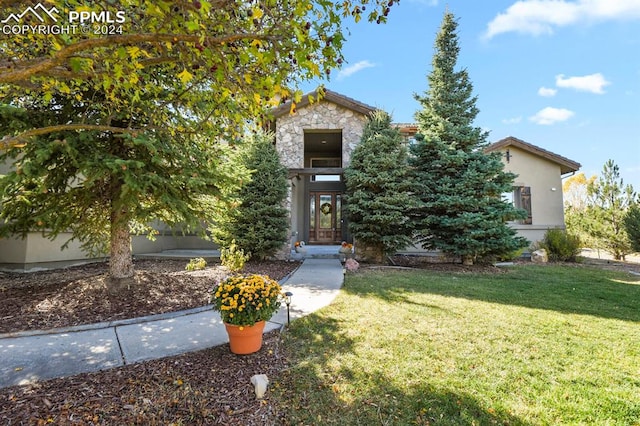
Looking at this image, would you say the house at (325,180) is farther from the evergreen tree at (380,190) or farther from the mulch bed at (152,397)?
the mulch bed at (152,397)

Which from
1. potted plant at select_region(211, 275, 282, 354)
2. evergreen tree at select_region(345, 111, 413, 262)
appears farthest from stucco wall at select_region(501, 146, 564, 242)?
potted plant at select_region(211, 275, 282, 354)

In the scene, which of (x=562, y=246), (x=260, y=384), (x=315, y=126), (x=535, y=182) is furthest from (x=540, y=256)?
(x=260, y=384)

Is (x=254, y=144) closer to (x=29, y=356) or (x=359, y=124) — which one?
(x=359, y=124)

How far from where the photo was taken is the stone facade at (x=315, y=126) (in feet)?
37.1

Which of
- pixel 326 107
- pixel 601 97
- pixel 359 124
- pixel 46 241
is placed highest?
pixel 601 97

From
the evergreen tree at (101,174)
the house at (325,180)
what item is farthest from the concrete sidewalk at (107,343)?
the house at (325,180)

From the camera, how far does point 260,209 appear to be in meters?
9.48

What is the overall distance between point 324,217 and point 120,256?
37.7ft

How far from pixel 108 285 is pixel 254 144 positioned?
6.34 m

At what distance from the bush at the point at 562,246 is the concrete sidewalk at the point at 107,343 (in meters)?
11.3

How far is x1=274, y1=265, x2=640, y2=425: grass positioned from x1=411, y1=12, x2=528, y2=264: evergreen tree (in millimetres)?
3399

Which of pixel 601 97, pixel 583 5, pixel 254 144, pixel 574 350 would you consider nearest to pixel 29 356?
pixel 574 350

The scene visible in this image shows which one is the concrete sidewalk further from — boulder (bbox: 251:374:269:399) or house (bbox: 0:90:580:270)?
house (bbox: 0:90:580:270)

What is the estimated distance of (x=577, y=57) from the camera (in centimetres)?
915
